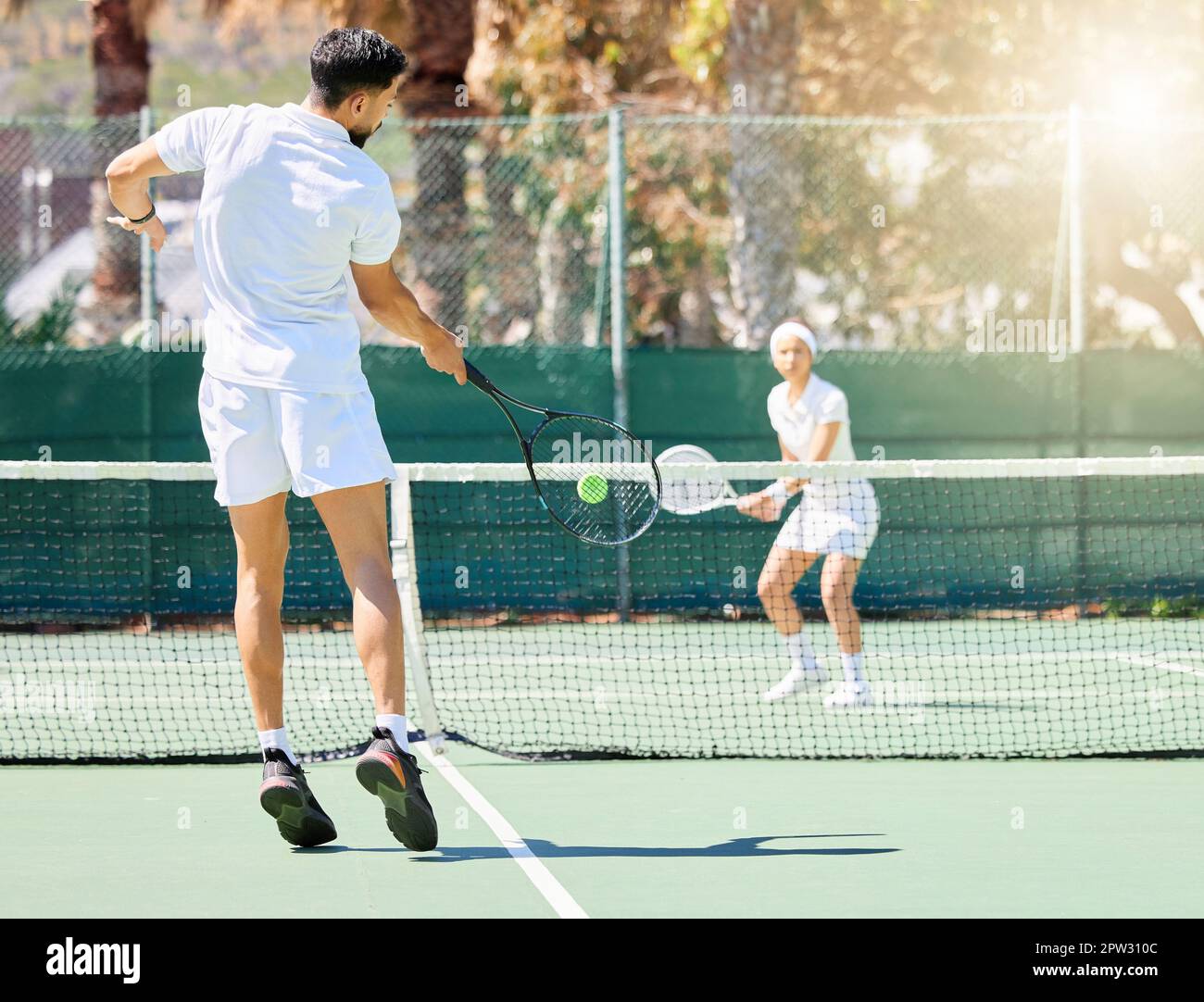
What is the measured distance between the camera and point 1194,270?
25.0m

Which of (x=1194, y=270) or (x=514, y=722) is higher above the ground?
(x=1194, y=270)

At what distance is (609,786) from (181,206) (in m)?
16.3

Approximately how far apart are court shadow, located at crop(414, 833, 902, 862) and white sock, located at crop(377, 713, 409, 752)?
1.08 feet

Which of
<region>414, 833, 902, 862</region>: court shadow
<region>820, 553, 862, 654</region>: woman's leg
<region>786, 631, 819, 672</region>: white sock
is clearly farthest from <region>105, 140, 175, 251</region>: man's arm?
<region>786, 631, 819, 672</region>: white sock

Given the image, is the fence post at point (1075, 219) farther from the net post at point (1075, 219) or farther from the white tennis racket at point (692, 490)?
the white tennis racket at point (692, 490)

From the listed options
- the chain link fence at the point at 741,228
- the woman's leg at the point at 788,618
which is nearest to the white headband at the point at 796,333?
the woman's leg at the point at 788,618

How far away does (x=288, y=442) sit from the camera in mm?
5141

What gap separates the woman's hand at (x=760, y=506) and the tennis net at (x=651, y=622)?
0.35 feet

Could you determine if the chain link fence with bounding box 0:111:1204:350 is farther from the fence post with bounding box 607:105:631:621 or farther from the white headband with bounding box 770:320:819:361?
the white headband with bounding box 770:320:819:361

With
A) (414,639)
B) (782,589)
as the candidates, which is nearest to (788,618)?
(782,589)

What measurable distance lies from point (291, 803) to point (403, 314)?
1274mm

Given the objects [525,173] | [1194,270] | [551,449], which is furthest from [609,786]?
[1194,270]

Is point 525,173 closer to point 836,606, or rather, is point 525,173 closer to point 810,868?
point 836,606

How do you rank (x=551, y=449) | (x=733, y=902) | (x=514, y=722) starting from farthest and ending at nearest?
(x=551, y=449), (x=514, y=722), (x=733, y=902)
